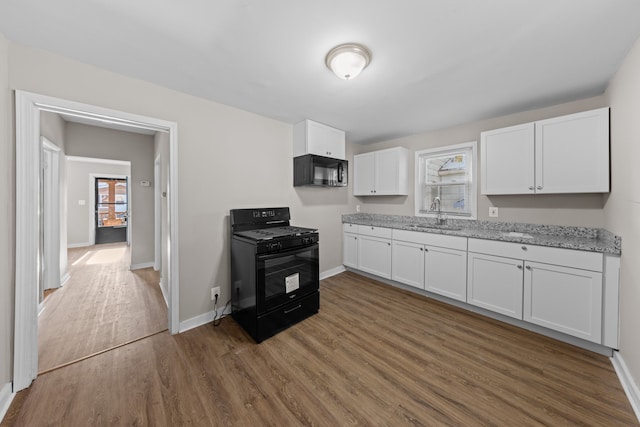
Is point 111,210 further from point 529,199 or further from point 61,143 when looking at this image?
point 529,199

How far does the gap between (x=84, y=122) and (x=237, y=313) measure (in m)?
4.01

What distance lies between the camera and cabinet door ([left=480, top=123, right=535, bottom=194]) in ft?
8.02

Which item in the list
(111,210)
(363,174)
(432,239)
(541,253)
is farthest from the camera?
(111,210)

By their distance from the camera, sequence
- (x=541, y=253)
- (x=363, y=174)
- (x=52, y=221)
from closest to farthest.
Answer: (x=541, y=253) < (x=52, y=221) < (x=363, y=174)

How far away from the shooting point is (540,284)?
2158 mm

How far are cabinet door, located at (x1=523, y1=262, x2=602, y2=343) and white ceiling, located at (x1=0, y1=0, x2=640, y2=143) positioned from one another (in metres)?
1.67

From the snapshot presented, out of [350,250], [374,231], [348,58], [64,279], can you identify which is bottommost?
[64,279]

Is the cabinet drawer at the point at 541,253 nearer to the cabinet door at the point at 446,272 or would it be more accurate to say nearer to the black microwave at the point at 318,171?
the cabinet door at the point at 446,272

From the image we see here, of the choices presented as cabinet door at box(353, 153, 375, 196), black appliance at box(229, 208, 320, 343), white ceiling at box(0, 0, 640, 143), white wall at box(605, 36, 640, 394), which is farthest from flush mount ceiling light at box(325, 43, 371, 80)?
cabinet door at box(353, 153, 375, 196)

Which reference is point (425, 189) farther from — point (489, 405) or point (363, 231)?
point (489, 405)

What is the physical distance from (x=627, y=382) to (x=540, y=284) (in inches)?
29.5

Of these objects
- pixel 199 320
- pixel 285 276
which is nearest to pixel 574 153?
pixel 285 276

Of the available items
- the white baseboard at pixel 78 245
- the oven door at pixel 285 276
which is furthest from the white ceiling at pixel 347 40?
the white baseboard at pixel 78 245

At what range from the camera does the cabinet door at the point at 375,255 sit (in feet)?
11.3
